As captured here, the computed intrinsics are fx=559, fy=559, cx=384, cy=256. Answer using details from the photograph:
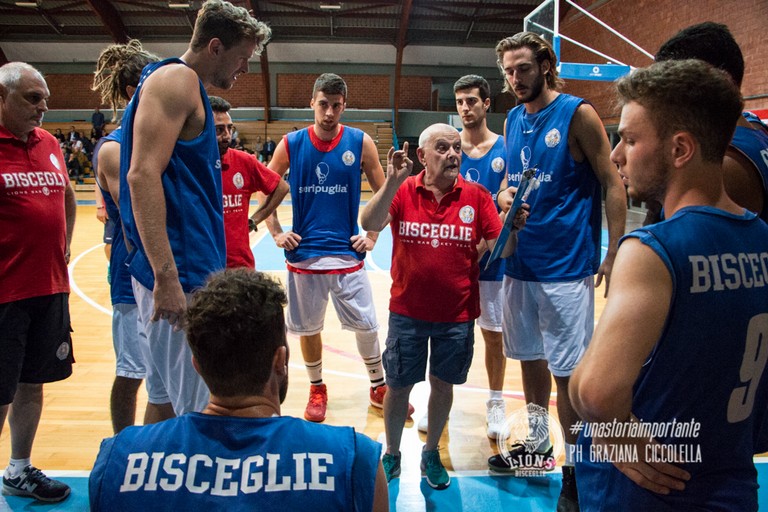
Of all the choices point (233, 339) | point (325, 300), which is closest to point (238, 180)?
point (325, 300)

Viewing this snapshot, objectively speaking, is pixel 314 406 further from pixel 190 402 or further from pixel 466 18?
pixel 466 18

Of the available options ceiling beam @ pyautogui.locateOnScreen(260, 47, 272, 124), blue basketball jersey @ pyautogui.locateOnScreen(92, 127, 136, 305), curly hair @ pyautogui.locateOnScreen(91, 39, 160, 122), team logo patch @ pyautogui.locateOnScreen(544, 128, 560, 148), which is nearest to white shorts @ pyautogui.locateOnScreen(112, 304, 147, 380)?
blue basketball jersey @ pyautogui.locateOnScreen(92, 127, 136, 305)

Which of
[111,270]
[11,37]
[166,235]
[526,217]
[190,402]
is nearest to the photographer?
[166,235]

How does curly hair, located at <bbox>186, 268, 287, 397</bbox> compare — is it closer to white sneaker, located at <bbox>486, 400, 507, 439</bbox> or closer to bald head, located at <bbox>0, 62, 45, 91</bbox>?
bald head, located at <bbox>0, 62, 45, 91</bbox>

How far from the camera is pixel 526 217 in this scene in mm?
2947

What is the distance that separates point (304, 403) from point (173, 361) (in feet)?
6.94

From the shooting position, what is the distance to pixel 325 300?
4.24m

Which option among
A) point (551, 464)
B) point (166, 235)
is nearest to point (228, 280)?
point (166, 235)

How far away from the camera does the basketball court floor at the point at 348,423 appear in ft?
10.00

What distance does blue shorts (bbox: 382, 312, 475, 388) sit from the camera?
3.01 metres

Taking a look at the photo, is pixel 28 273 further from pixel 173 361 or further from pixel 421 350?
pixel 421 350

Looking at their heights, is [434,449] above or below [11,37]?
below

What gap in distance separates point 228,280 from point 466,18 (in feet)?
78.3
